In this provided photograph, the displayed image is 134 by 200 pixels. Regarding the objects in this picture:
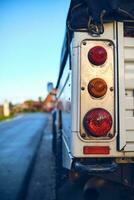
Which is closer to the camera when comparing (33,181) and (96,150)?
(96,150)

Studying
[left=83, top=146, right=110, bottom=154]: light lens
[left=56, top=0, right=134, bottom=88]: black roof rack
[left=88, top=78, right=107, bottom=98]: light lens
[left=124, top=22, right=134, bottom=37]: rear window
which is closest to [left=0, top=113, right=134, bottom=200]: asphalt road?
[left=83, top=146, right=110, bottom=154]: light lens

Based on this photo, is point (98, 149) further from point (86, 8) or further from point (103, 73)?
point (86, 8)

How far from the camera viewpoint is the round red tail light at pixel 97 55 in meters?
4.03

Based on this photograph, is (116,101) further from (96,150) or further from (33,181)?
(33,181)

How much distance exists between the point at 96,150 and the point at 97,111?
1.19 ft

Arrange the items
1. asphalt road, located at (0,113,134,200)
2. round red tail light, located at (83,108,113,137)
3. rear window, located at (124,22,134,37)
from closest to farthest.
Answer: round red tail light, located at (83,108,113,137) < rear window, located at (124,22,134,37) < asphalt road, located at (0,113,134,200)

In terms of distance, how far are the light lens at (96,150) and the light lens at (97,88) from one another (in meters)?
0.48

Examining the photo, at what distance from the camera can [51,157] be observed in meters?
11.9

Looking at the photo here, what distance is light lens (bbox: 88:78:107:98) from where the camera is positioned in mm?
4012

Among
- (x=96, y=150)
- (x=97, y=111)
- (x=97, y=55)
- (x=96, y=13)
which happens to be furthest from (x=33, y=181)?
(x=96, y=13)

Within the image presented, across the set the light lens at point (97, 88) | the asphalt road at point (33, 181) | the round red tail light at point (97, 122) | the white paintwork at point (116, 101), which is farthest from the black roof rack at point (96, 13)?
the asphalt road at point (33, 181)

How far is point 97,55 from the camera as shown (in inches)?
159

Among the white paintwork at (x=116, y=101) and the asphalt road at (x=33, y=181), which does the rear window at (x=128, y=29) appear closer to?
the white paintwork at (x=116, y=101)

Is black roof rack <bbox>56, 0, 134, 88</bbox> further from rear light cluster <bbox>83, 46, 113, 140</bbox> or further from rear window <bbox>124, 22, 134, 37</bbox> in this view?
rear light cluster <bbox>83, 46, 113, 140</bbox>
